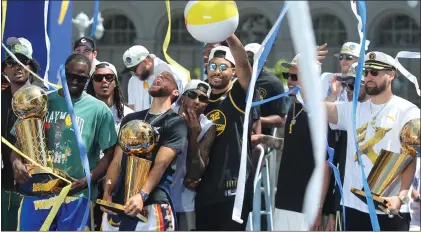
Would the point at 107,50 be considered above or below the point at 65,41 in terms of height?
above

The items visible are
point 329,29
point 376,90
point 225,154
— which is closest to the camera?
point 376,90

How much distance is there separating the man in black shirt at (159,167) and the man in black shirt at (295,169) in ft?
3.38

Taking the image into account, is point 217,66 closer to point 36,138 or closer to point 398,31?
point 36,138

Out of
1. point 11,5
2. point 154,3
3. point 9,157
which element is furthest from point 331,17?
point 9,157

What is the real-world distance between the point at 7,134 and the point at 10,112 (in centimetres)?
22

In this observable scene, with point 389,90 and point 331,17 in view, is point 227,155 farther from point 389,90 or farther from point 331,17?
point 331,17

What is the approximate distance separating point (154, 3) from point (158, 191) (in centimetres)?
3053

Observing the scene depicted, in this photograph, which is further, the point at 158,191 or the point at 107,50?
the point at 107,50

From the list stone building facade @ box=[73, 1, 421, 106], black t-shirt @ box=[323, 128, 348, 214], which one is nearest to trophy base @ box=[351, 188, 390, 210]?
black t-shirt @ box=[323, 128, 348, 214]

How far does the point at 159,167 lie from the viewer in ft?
21.2

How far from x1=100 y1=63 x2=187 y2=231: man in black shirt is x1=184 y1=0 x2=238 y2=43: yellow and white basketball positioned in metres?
1.05

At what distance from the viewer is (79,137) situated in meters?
6.46

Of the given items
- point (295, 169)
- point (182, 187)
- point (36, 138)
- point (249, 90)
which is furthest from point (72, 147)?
point (295, 169)

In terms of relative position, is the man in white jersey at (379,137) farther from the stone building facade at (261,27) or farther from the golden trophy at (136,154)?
the stone building facade at (261,27)
